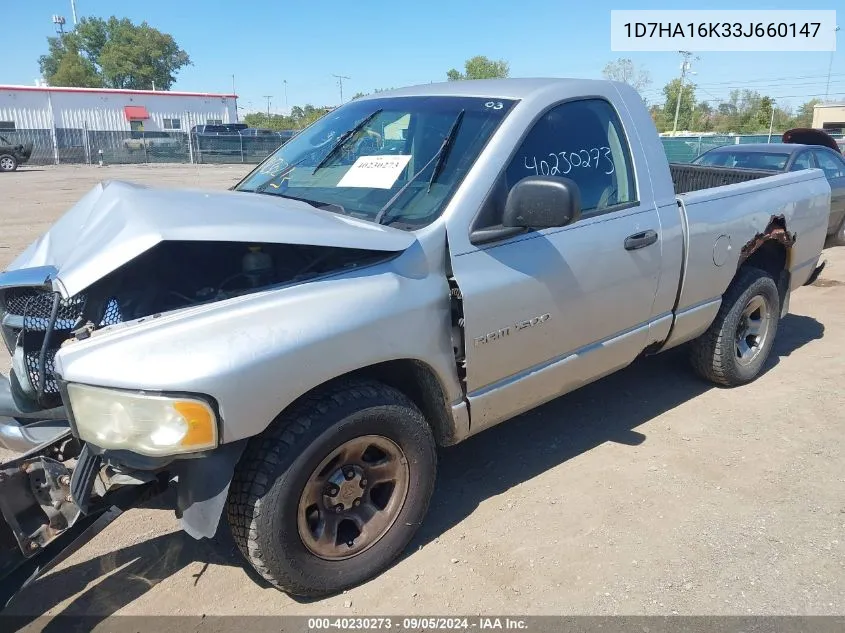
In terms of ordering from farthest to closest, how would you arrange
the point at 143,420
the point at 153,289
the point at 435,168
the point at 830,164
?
the point at 830,164, the point at 435,168, the point at 153,289, the point at 143,420

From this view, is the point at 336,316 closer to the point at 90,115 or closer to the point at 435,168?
the point at 435,168

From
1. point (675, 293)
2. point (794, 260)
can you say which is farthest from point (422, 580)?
point (794, 260)

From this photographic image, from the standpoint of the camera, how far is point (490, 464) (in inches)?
145

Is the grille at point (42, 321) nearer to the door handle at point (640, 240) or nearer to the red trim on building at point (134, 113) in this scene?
the door handle at point (640, 240)

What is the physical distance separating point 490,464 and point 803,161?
794 centimetres

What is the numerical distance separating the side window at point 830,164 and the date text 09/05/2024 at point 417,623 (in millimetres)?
9362

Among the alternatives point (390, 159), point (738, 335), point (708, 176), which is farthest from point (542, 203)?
point (708, 176)

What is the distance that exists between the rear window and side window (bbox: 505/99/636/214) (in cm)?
658

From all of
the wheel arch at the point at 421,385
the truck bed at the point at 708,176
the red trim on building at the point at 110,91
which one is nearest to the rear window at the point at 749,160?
the truck bed at the point at 708,176

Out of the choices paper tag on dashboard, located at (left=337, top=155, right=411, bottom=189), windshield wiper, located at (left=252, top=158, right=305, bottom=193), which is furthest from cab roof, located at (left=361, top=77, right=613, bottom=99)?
windshield wiper, located at (left=252, top=158, right=305, bottom=193)

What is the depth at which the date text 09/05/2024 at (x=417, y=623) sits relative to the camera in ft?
8.28

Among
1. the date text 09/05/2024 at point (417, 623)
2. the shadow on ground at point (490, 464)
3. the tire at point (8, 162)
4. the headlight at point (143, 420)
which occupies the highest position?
the tire at point (8, 162)

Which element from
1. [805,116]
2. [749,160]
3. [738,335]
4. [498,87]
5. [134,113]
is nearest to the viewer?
[498,87]

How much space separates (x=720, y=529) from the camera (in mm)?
3088
